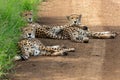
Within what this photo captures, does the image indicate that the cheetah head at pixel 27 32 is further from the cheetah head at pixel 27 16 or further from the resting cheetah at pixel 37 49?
the cheetah head at pixel 27 16

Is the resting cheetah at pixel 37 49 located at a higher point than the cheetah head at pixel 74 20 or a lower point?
lower

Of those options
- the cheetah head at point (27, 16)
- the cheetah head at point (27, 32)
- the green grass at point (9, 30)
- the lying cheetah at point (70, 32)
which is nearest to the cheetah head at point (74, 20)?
the lying cheetah at point (70, 32)

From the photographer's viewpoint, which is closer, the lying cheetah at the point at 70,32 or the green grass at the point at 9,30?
the green grass at the point at 9,30

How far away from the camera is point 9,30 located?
9586 millimetres

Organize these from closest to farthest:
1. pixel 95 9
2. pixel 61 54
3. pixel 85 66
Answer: pixel 85 66 < pixel 61 54 < pixel 95 9

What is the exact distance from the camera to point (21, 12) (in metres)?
11.3

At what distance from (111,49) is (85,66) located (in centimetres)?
135

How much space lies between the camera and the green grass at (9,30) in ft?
27.6

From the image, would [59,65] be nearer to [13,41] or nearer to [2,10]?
[13,41]

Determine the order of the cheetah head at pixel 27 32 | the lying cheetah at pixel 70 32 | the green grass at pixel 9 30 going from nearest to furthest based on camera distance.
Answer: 1. the green grass at pixel 9 30
2. the cheetah head at pixel 27 32
3. the lying cheetah at pixel 70 32

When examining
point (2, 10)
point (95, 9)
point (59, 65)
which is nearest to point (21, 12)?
point (2, 10)

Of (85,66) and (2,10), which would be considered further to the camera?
(2,10)

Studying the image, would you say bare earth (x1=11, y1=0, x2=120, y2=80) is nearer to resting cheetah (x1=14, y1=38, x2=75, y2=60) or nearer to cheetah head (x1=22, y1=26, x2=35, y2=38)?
resting cheetah (x1=14, y1=38, x2=75, y2=60)

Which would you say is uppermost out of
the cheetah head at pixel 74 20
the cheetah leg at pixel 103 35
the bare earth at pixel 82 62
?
the cheetah head at pixel 74 20
